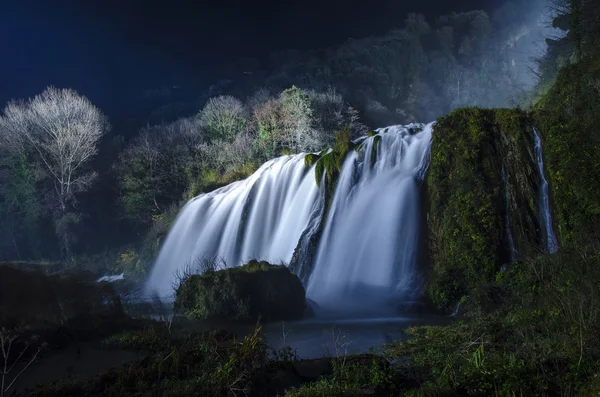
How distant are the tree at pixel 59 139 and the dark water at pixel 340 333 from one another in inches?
1394

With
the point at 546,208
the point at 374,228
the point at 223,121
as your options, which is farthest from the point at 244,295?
the point at 223,121

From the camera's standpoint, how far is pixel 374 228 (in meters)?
19.6

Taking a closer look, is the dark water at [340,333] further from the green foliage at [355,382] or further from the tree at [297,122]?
the tree at [297,122]

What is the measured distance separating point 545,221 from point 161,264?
1021 inches

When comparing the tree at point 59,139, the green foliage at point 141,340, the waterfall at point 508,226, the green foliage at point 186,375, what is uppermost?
the tree at point 59,139

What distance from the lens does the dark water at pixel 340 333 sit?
10.9 meters

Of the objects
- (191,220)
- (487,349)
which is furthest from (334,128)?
(487,349)

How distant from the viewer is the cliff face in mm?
14977

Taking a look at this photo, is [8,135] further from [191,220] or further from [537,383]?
[537,383]

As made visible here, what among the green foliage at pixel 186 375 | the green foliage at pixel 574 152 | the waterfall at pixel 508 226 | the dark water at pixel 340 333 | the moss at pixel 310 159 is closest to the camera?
the green foliage at pixel 186 375

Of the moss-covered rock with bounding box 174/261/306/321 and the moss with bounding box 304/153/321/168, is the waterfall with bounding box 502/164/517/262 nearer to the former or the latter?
the moss-covered rock with bounding box 174/261/306/321

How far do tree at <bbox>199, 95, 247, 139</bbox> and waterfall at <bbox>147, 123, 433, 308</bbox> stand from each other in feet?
56.4

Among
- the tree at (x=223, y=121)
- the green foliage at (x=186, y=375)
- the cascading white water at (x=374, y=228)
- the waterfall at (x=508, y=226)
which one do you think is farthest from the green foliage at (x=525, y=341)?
the tree at (x=223, y=121)

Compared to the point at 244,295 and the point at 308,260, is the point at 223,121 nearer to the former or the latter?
the point at 308,260
